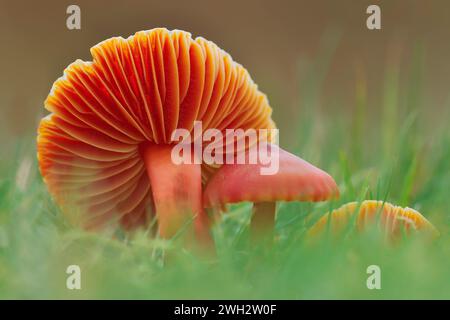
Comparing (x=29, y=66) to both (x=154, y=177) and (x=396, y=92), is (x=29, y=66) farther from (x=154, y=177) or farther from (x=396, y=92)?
(x=154, y=177)

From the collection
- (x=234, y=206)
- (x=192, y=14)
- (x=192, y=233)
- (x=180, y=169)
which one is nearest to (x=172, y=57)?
(x=180, y=169)

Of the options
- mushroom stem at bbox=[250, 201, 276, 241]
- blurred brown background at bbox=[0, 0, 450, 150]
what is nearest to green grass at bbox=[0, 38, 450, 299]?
mushroom stem at bbox=[250, 201, 276, 241]

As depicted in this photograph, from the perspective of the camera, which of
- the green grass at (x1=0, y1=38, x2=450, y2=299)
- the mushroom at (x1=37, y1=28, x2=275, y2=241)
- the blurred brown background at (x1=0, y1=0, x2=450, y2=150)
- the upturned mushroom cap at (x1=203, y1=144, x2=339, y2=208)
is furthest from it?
the blurred brown background at (x1=0, y1=0, x2=450, y2=150)

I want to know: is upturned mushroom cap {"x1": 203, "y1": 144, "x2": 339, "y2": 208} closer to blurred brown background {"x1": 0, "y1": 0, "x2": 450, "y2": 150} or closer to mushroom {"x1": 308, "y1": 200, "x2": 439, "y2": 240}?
mushroom {"x1": 308, "y1": 200, "x2": 439, "y2": 240}

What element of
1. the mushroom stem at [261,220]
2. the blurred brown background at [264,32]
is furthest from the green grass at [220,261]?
the blurred brown background at [264,32]

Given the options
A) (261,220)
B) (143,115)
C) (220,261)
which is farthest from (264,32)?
(220,261)

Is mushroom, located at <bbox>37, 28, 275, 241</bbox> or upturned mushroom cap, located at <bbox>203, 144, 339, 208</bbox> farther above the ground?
mushroom, located at <bbox>37, 28, 275, 241</bbox>

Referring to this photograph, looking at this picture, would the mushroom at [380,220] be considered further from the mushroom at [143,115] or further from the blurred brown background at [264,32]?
the blurred brown background at [264,32]

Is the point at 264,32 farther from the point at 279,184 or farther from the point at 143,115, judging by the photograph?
the point at 279,184
